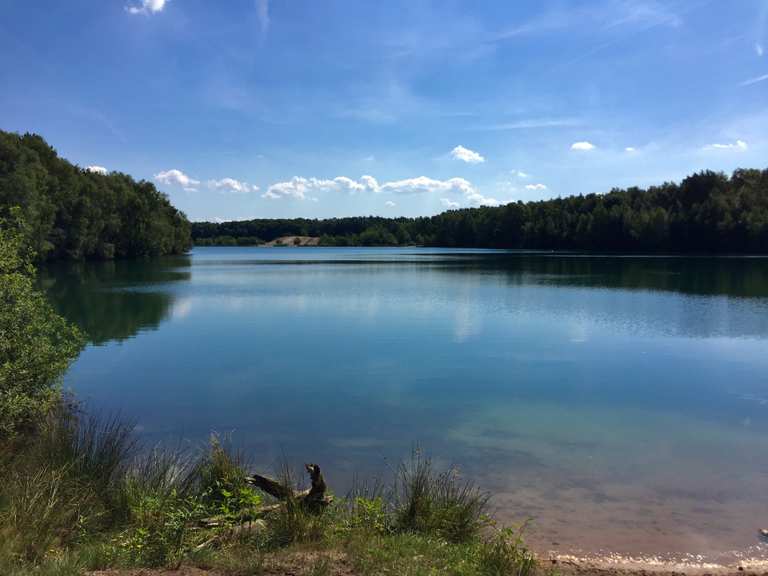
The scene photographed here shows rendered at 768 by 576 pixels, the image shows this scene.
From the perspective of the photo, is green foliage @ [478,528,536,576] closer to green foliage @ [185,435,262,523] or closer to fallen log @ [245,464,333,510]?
fallen log @ [245,464,333,510]

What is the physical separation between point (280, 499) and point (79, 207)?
212ft

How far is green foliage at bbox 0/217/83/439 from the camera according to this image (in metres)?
7.97

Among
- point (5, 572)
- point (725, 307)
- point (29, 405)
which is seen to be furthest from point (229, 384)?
point (725, 307)

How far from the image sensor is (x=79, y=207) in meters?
61.3

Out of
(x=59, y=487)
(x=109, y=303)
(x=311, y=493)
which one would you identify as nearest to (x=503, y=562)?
(x=311, y=493)

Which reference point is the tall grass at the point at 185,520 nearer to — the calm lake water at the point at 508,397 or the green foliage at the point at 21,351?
the green foliage at the point at 21,351

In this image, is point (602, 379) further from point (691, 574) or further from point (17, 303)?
point (17, 303)

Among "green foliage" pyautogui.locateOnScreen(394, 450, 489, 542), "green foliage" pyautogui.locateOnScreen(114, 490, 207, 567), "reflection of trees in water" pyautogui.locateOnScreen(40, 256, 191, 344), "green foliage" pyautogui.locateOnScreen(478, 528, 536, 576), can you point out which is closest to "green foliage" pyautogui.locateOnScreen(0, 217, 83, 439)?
"green foliage" pyautogui.locateOnScreen(114, 490, 207, 567)

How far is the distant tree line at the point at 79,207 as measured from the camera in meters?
47.5

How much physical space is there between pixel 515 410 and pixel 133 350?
1207 centimetres

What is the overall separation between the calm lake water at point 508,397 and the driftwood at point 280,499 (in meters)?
1.97

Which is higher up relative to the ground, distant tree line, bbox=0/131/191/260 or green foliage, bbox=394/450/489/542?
distant tree line, bbox=0/131/191/260

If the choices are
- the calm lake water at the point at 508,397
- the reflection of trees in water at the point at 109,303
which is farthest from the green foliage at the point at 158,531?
the reflection of trees in water at the point at 109,303

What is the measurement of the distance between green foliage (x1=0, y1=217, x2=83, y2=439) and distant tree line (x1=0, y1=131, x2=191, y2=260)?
911 inches
